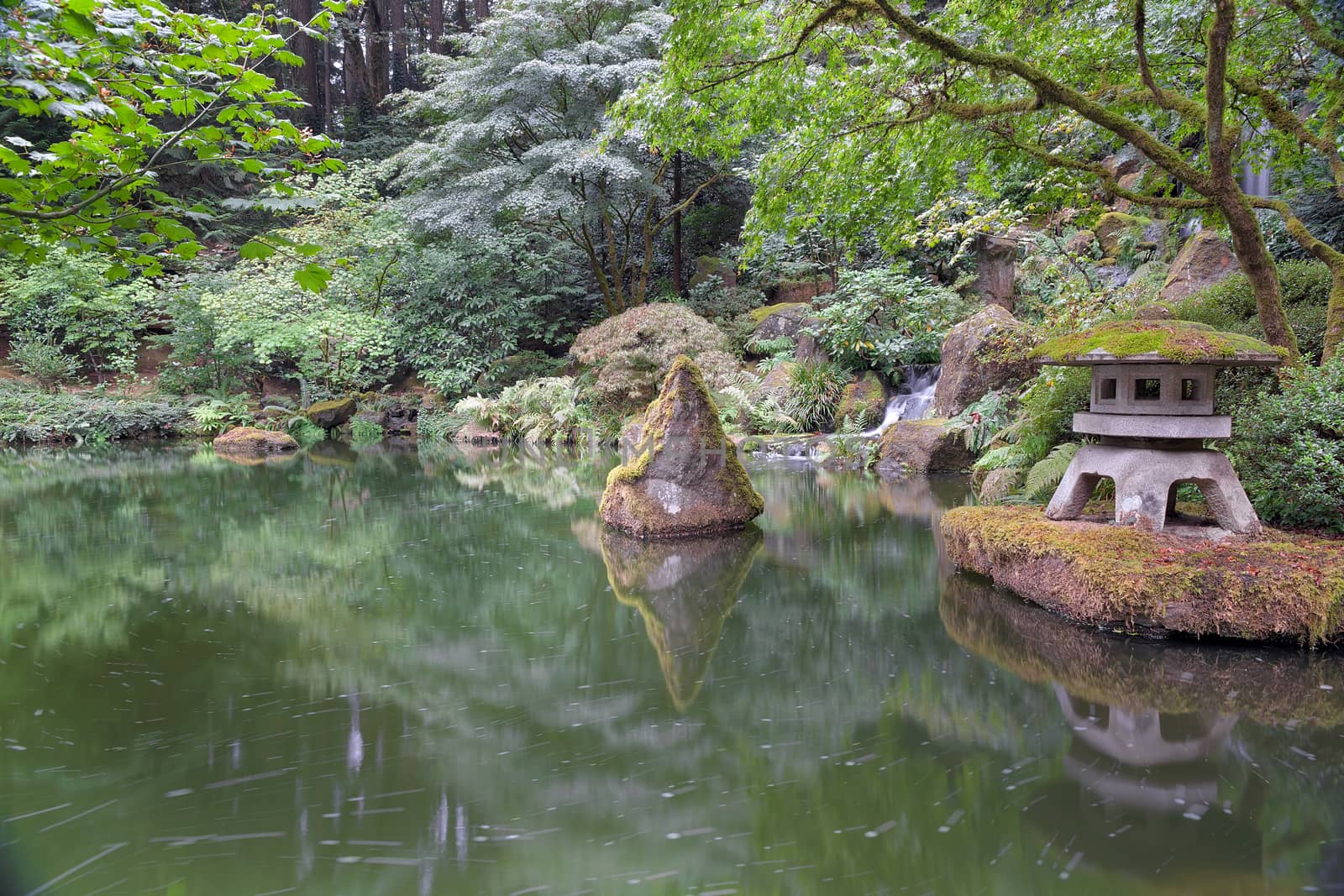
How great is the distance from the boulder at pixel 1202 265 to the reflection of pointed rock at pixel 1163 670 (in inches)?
262

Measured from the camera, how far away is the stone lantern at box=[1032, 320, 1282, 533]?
15.6 feet

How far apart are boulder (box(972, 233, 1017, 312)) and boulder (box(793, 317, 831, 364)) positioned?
328cm

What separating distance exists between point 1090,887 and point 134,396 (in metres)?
23.2

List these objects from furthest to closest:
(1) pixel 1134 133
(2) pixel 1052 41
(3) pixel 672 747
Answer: (2) pixel 1052 41 → (1) pixel 1134 133 → (3) pixel 672 747

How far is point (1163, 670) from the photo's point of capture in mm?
3965

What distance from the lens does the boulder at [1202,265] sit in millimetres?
9516

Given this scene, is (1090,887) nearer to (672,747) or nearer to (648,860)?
(648,860)

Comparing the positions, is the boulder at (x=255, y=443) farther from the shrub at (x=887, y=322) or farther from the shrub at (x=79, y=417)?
the shrub at (x=887, y=322)

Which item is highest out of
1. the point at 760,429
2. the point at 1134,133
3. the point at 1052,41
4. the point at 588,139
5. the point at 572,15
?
the point at 572,15

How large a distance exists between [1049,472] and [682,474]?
3.15 meters

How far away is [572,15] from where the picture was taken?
1725cm

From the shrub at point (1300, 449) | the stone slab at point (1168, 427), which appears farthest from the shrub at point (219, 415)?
the shrub at point (1300, 449)

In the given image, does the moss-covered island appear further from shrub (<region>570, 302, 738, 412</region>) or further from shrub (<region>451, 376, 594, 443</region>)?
shrub (<region>451, 376, 594, 443</region>)

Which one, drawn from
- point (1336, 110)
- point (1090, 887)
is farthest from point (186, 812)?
point (1336, 110)
